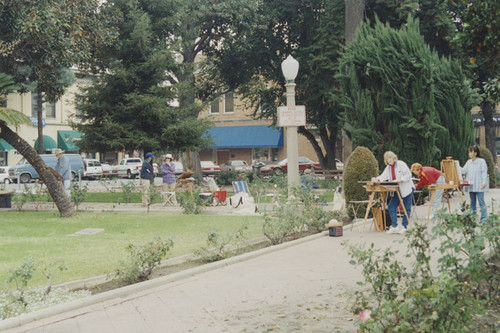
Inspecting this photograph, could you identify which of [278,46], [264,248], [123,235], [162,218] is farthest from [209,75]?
[264,248]

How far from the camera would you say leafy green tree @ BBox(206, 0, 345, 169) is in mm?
28425

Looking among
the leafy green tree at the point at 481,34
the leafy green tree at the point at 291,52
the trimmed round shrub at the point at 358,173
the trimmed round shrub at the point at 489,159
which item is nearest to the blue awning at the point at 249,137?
the leafy green tree at the point at 291,52

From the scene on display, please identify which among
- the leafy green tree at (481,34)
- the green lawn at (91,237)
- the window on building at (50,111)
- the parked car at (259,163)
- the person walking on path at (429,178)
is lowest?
the green lawn at (91,237)

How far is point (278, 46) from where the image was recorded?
32125 mm

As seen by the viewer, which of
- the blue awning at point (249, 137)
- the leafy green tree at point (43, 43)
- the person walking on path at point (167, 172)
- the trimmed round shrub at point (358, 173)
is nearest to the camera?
the trimmed round shrub at point (358, 173)

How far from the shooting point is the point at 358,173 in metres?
13.6

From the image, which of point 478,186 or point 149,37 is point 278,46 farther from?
point 478,186

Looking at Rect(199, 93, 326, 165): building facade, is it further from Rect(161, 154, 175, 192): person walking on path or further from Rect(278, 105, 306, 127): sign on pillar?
Rect(278, 105, 306, 127): sign on pillar

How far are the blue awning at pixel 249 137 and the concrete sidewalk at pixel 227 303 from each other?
44305 millimetres

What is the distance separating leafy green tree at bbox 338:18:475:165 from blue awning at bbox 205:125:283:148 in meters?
33.9

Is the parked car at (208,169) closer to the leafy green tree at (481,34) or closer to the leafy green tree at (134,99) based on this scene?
the leafy green tree at (134,99)

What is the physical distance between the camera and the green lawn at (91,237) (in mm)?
8867

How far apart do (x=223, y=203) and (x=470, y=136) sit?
10106mm

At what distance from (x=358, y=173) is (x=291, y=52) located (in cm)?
1927
